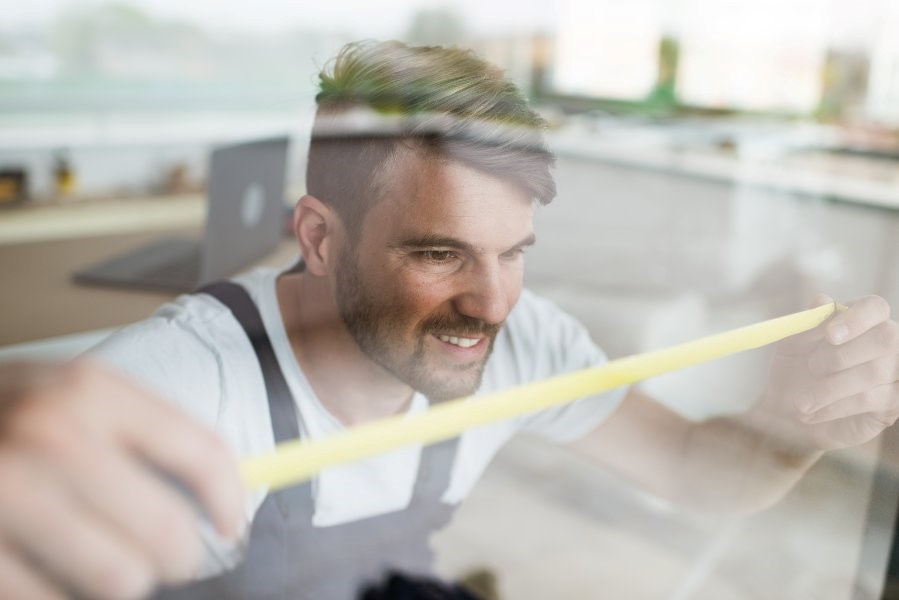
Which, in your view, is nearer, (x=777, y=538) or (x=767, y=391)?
(x=767, y=391)

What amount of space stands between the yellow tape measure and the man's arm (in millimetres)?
25

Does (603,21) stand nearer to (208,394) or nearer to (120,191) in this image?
(120,191)

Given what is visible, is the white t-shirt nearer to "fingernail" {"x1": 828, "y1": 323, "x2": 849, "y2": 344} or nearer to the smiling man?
the smiling man

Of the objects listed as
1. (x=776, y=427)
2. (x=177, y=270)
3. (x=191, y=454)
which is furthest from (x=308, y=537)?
(x=177, y=270)

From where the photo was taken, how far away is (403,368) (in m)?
0.47

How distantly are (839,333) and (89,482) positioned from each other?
0.47 m

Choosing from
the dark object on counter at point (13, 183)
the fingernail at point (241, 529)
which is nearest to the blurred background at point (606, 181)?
the dark object on counter at point (13, 183)

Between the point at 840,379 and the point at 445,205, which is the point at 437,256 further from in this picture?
the point at 840,379

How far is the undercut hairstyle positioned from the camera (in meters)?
0.47

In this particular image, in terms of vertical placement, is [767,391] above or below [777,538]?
above

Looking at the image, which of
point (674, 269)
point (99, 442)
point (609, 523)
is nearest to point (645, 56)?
point (674, 269)

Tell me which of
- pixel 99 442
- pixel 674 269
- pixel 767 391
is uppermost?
pixel 99 442

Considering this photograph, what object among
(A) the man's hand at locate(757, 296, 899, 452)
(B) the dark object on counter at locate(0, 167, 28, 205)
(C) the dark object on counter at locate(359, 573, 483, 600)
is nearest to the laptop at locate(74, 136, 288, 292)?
(C) the dark object on counter at locate(359, 573, 483, 600)

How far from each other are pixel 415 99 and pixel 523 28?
4.57 ft
